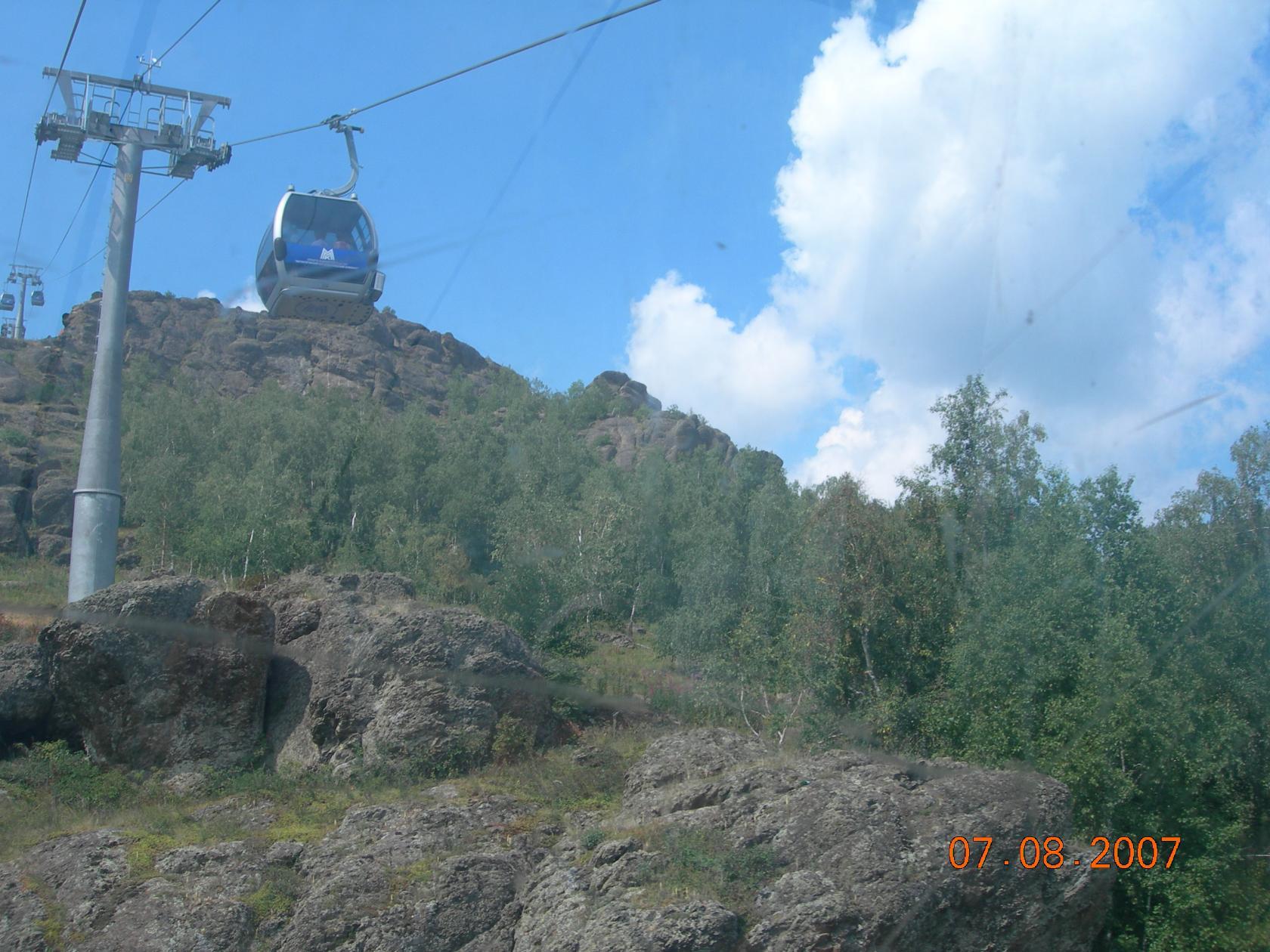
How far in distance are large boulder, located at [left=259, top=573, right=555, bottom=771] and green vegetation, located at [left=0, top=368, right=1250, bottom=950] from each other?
2.05 feet

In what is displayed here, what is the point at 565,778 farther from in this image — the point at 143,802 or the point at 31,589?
the point at 31,589

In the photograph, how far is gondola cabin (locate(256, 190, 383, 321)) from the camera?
2220 centimetres

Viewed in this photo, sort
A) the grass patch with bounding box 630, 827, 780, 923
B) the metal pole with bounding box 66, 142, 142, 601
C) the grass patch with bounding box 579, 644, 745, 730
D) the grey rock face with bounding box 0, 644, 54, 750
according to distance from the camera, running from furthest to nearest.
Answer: the grass patch with bounding box 579, 644, 745, 730 → the grey rock face with bounding box 0, 644, 54, 750 → the metal pole with bounding box 66, 142, 142, 601 → the grass patch with bounding box 630, 827, 780, 923

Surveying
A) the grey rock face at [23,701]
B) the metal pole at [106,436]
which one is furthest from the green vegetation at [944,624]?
the metal pole at [106,436]

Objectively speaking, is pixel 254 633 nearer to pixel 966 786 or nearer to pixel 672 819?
pixel 672 819

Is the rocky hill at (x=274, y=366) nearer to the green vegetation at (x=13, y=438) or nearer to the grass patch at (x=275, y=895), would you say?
the green vegetation at (x=13, y=438)

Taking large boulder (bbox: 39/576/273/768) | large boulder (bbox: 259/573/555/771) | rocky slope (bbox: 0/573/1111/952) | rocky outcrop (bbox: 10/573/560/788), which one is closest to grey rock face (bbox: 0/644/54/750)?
rocky outcrop (bbox: 10/573/560/788)

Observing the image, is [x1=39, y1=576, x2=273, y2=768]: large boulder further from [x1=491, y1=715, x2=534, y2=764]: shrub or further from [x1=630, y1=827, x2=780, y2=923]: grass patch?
[x1=630, y1=827, x2=780, y2=923]: grass patch

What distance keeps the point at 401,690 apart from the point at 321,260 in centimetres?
940

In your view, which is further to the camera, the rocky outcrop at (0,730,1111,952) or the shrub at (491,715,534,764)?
the shrub at (491,715,534,764)

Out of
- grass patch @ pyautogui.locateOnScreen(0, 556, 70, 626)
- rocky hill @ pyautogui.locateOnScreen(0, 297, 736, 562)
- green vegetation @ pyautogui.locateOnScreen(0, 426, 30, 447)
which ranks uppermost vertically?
rocky hill @ pyautogui.locateOnScreen(0, 297, 736, 562)

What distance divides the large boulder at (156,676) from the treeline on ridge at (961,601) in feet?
33.8

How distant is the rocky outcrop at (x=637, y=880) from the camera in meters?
12.9
